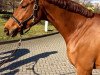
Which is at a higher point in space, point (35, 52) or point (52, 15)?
point (52, 15)

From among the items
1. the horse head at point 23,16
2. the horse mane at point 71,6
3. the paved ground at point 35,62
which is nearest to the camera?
the horse head at point 23,16

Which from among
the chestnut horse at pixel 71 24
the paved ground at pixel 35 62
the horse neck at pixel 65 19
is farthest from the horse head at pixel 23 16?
the paved ground at pixel 35 62

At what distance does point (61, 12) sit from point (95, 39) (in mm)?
734

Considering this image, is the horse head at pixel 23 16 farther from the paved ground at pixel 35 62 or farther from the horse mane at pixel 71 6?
the paved ground at pixel 35 62

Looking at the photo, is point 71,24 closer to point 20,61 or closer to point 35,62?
point 35,62

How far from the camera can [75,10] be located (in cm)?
427

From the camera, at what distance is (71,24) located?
4324 millimetres

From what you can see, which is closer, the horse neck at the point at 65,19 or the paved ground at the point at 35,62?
the horse neck at the point at 65,19

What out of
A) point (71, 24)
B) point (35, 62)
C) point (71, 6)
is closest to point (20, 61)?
point (35, 62)

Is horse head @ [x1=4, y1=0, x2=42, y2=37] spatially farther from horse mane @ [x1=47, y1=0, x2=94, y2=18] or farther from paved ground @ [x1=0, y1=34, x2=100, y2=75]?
paved ground @ [x1=0, y1=34, x2=100, y2=75]

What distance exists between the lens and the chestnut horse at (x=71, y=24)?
13.2 feet

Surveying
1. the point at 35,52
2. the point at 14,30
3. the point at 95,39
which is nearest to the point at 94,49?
the point at 95,39

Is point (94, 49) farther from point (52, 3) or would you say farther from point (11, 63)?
point (11, 63)

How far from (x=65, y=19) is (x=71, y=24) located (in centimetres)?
14
